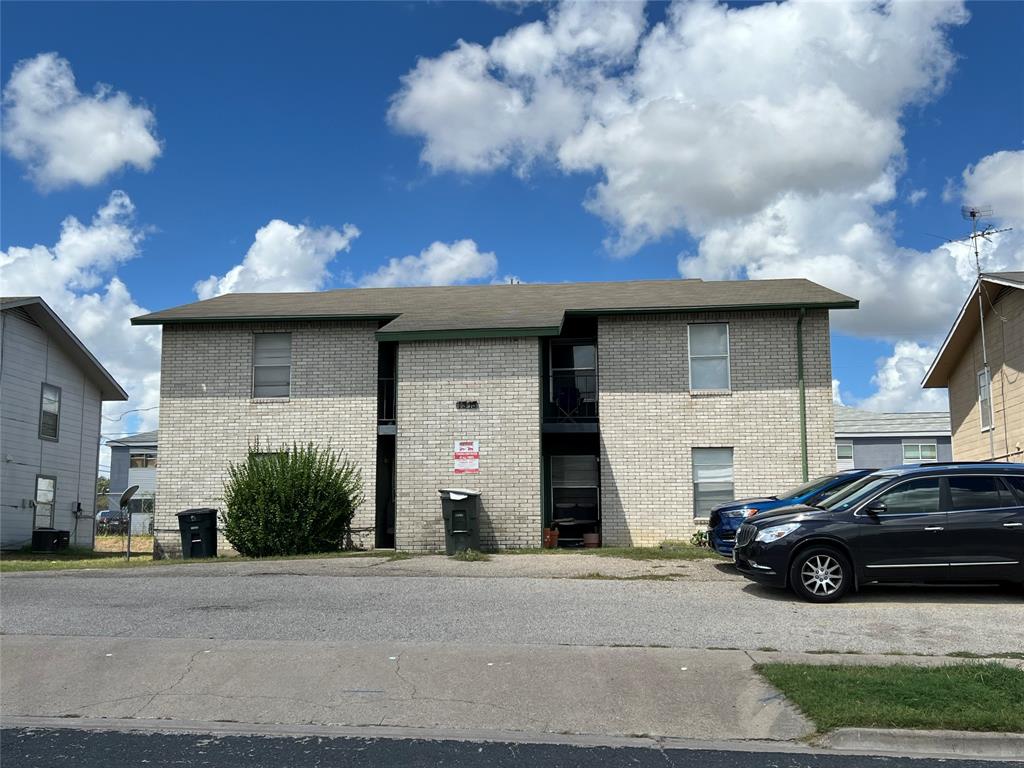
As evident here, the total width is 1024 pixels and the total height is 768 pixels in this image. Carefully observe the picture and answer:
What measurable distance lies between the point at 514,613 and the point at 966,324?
1719 centimetres

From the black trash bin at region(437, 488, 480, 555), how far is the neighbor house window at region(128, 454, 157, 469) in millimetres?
39446

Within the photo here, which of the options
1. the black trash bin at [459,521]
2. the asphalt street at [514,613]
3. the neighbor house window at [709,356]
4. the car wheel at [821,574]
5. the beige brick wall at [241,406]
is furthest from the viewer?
the beige brick wall at [241,406]

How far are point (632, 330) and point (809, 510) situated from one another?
9047 mm

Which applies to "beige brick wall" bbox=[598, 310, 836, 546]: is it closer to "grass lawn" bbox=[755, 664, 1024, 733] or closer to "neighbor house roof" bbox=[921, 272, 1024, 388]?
"neighbor house roof" bbox=[921, 272, 1024, 388]

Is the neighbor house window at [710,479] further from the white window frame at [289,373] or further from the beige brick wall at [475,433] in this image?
the white window frame at [289,373]

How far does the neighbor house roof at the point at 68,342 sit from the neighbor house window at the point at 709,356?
17.0m

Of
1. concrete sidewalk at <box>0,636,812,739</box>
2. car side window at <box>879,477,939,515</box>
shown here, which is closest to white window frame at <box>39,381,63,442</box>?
concrete sidewalk at <box>0,636,812,739</box>

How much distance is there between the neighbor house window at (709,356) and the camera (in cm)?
1931

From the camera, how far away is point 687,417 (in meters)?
19.2

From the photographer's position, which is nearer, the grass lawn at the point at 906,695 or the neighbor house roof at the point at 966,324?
the grass lawn at the point at 906,695

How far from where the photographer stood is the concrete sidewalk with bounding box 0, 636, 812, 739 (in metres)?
6.78

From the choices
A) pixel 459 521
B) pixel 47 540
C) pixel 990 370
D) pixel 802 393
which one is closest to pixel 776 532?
pixel 459 521

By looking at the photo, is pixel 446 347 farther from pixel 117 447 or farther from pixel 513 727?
pixel 117 447

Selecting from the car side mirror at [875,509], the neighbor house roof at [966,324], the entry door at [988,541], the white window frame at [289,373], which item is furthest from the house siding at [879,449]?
the car side mirror at [875,509]
